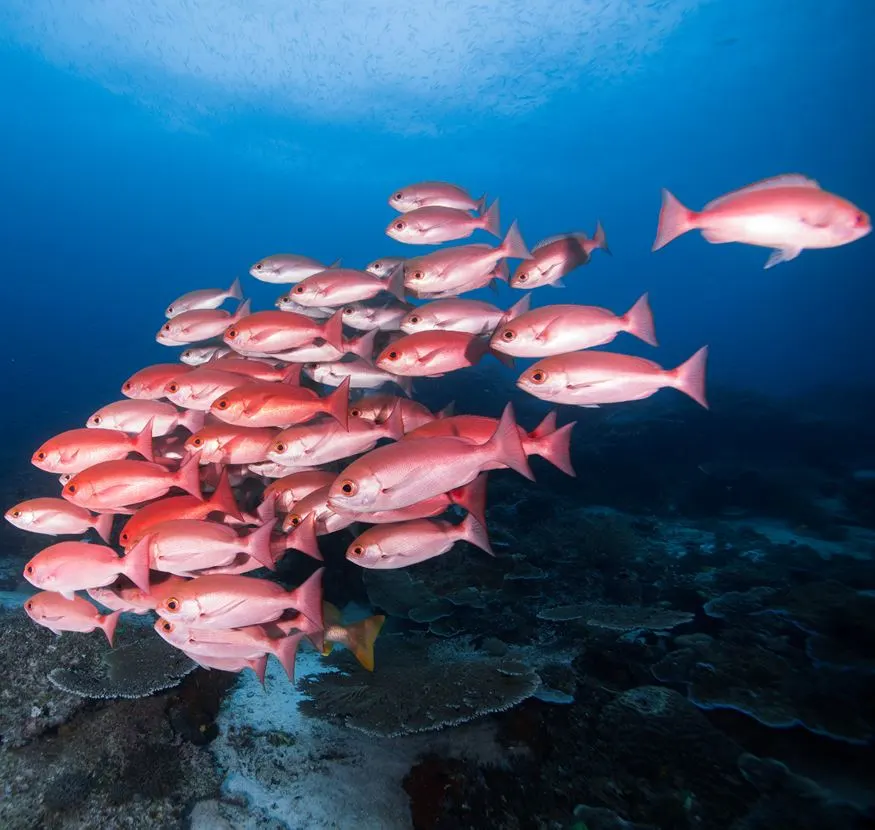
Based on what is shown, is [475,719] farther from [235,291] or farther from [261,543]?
[235,291]

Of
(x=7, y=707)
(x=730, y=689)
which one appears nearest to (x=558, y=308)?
(x=730, y=689)

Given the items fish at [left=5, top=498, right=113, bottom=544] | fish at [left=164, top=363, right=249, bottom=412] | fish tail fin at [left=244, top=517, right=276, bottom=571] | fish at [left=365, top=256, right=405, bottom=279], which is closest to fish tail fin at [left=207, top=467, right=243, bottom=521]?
fish tail fin at [left=244, top=517, right=276, bottom=571]

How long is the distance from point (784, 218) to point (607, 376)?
1234mm

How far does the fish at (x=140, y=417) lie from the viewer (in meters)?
3.83

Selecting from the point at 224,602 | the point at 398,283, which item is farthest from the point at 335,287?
the point at 224,602

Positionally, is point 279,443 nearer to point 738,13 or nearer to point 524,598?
point 524,598

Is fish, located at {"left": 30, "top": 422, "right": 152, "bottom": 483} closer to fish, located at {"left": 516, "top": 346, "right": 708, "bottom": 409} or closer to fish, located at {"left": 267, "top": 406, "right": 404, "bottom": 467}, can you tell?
fish, located at {"left": 267, "top": 406, "right": 404, "bottom": 467}

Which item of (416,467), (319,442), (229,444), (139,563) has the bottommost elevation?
(139,563)

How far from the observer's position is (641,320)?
3189 mm

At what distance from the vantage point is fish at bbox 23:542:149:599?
3104mm

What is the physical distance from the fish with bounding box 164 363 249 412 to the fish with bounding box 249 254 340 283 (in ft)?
6.39

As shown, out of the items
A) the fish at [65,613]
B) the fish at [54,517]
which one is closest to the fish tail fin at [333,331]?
the fish at [54,517]

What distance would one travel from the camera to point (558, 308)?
125 inches

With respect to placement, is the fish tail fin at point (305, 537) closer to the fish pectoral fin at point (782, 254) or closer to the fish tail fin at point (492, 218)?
the fish pectoral fin at point (782, 254)
